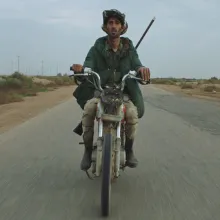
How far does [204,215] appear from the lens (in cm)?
498

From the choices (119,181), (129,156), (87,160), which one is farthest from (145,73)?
(119,181)

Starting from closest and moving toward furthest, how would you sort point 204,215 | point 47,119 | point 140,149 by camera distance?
point 204,215 → point 140,149 → point 47,119

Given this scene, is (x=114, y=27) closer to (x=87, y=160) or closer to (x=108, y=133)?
(x=108, y=133)

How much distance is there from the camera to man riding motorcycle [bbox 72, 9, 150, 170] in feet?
19.6

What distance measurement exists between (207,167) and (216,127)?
6537mm

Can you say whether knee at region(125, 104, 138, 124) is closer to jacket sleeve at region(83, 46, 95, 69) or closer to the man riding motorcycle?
the man riding motorcycle

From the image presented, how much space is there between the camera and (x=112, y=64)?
6.13 metres

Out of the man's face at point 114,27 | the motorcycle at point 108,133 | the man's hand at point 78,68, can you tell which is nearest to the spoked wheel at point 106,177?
the motorcycle at point 108,133

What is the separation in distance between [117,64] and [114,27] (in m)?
0.48

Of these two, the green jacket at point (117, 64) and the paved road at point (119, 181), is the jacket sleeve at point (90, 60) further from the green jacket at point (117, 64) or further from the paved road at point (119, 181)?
the paved road at point (119, 181)

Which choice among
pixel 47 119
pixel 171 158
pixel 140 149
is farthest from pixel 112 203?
pixel 47 119

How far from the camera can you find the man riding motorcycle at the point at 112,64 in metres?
5.96

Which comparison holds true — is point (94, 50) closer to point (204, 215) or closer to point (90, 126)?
point (90, 126)

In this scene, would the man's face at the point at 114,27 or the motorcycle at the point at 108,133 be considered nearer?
the motorcycle at the point at 108,133
